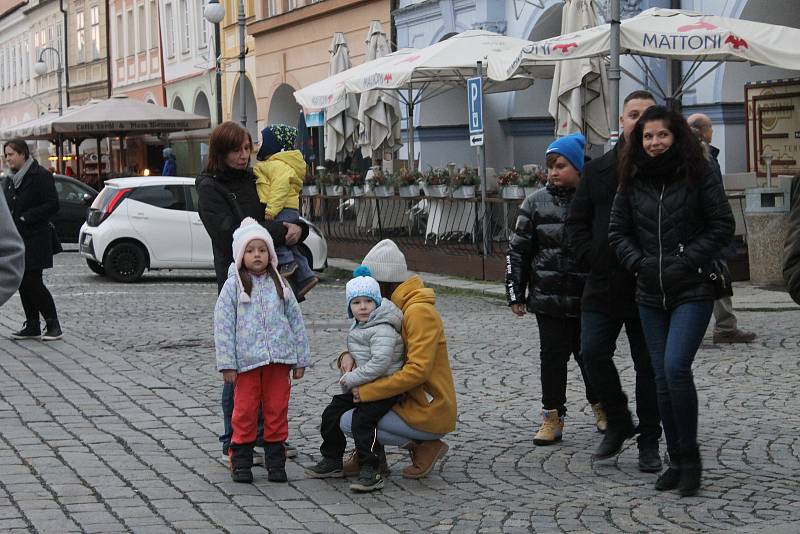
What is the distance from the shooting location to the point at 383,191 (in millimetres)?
22250

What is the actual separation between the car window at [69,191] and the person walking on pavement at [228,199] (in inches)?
825

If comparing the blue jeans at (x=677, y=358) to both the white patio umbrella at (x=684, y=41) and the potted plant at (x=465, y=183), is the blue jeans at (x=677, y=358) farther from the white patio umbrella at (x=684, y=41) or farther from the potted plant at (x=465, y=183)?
the potted plant at (x=465, y=183)

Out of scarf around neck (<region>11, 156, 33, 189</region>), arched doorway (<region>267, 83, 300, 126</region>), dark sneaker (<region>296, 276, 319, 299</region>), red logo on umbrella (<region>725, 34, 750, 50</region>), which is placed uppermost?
arched doorway (<region>267, 83, 300, 126</region>)

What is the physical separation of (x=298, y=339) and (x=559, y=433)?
1.63 m

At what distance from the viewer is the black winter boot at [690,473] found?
6793mm

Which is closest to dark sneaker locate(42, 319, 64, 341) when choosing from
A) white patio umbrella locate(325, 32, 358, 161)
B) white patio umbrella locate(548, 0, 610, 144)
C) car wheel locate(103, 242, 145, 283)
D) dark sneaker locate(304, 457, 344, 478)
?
dark sneaker locate(304, 457, 344, 478)

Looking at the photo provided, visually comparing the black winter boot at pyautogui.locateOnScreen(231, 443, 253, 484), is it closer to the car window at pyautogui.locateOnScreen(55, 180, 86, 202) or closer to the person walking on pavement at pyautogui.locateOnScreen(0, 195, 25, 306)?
the person walking on pavement at pyautogui.locateOnScreen(0, 195, 25, 306)

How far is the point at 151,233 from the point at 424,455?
46.1ft

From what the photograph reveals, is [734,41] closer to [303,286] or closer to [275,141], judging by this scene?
[275,141]

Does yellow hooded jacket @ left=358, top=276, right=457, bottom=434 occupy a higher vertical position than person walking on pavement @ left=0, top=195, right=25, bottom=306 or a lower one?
lower

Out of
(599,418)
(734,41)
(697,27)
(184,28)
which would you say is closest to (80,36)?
(184,28)

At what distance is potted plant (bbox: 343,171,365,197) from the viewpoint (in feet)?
76.2

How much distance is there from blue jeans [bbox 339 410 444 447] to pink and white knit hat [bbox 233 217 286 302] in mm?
756

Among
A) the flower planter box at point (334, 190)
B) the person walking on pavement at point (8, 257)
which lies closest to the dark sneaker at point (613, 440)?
the person walking on pavement at point (8, 257)
